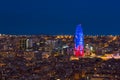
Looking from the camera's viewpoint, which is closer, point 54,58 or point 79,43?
point 54,58

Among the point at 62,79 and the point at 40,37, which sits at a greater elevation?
the point at 40,37

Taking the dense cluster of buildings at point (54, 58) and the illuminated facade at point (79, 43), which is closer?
the dense cluster of buildings at point (54, 58)

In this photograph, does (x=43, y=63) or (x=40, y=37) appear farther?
(x=40, y=37)

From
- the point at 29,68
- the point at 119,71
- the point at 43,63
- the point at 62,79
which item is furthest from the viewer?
the point at 43,63

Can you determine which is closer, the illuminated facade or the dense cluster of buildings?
the dense cluster of buildings

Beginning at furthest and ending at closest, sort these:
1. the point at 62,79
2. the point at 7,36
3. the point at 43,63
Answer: the point at 7,36 < the point at 43,63 < the point at 62,79

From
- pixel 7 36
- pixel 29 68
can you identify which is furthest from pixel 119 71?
pixel 7 36

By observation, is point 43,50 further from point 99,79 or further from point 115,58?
point 99,79
